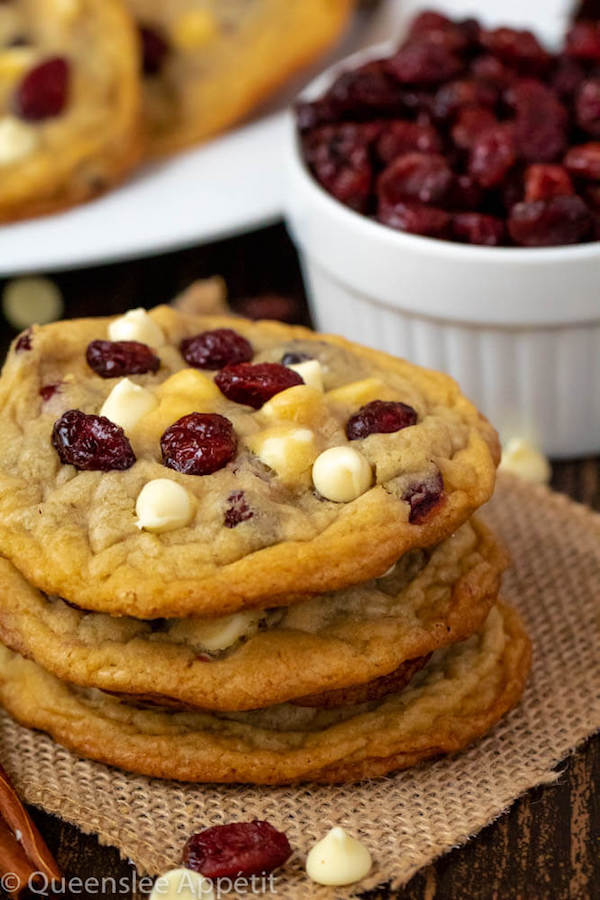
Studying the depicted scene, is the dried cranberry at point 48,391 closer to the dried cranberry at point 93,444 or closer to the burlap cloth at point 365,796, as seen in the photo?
the dried cranberry at point 93,444

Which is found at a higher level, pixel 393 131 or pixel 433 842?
pixel 393 131

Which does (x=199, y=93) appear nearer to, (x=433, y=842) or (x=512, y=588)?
(x=512, y=588)

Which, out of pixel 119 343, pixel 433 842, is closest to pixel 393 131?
pixel 119 343

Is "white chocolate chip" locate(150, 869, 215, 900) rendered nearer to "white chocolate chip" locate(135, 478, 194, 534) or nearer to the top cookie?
the top cookie

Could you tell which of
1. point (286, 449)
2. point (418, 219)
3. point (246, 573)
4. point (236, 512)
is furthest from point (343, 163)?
point (246, 573)

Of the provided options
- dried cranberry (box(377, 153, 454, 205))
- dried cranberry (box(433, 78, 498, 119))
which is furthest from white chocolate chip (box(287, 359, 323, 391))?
dried cranberry (box(433, 78, 498, 119))

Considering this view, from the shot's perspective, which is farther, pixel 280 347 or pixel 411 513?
pixel 280 347
